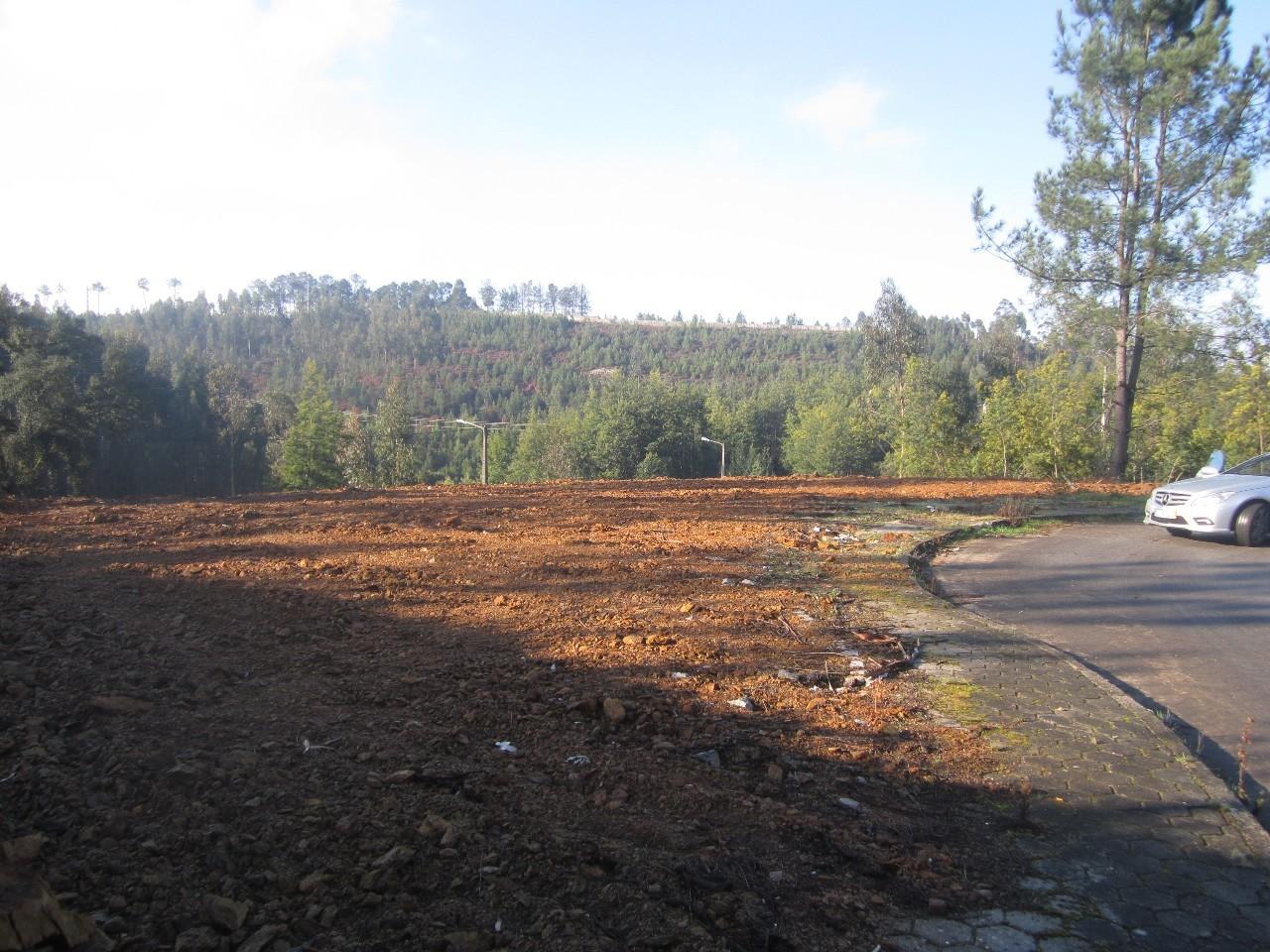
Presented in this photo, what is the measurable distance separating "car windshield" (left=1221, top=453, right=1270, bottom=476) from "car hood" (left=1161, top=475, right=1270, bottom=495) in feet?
0.97

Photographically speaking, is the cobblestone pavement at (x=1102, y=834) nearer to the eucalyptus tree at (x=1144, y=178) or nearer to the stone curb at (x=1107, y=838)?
the stone curb at (x=1107, y=838)

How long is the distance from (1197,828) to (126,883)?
4.19 m

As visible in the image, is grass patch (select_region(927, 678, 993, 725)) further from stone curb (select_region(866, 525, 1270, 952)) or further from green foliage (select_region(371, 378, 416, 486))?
green foliage (select_region(371, 378, 416, 486))

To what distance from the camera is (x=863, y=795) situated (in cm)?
378

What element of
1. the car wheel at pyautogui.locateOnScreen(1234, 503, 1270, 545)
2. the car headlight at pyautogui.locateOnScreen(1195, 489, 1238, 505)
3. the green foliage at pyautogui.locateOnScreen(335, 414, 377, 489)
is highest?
the car headlight at pyautogui.locateOnScreen(1195, 489, 1238, 505)

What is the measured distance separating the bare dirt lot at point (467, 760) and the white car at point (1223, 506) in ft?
22.4

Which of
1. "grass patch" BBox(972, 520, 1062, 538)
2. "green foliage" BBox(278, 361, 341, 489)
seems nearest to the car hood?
"grass patch" BBox(972, 520, 1062, 538)

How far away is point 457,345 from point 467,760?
14291cm

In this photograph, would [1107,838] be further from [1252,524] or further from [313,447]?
[313,447]

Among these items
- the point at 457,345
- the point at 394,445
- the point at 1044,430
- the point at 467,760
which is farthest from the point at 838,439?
the point at 457,345

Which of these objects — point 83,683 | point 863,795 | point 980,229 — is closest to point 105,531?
point 83,683

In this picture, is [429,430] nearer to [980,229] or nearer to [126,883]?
[980,229]

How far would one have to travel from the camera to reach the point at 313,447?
4806cm

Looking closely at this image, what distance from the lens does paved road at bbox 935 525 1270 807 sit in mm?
5383
